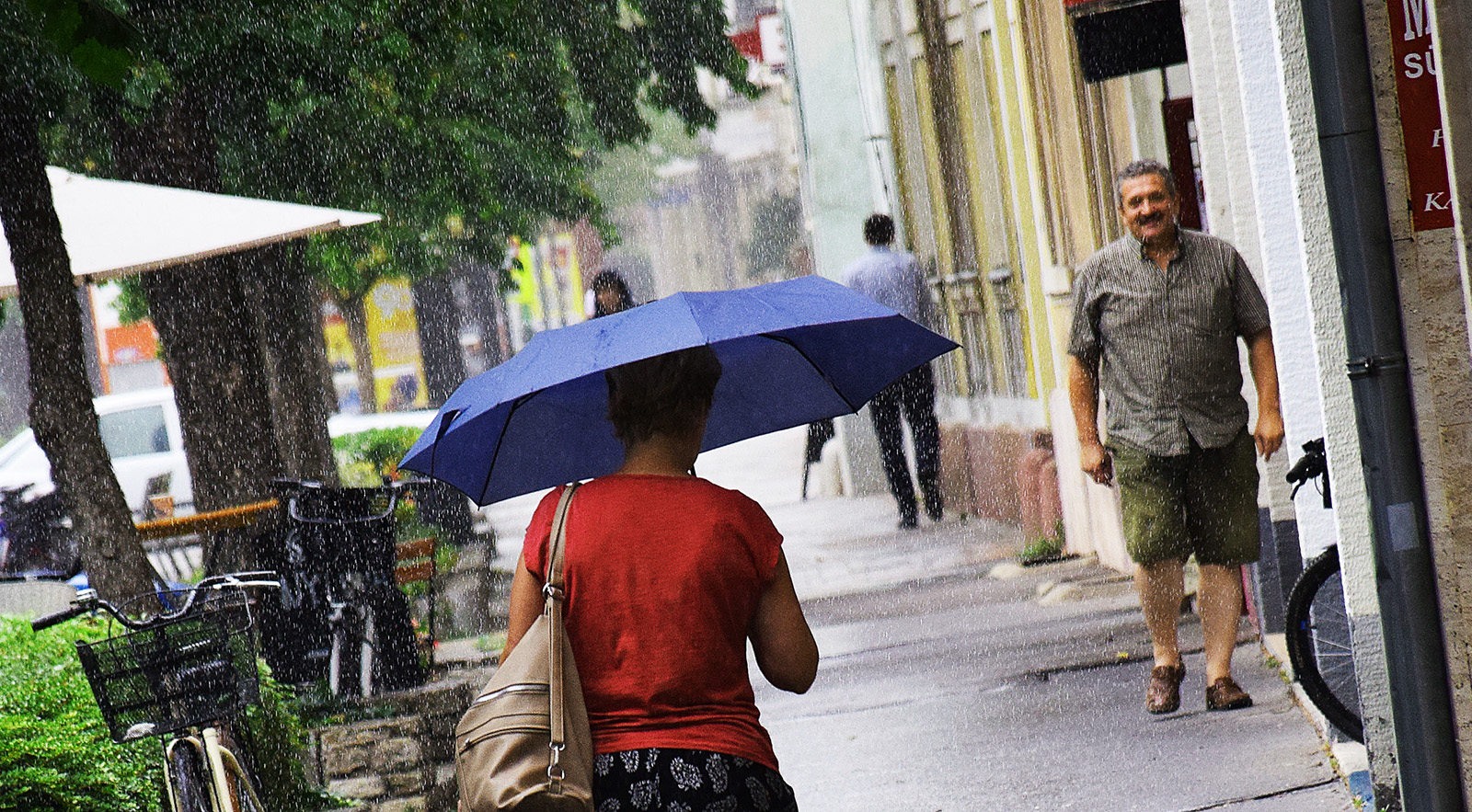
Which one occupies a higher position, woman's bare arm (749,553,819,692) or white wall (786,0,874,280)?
white wall (786,0,874,280)

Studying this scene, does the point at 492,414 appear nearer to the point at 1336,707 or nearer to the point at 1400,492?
the point at 1400,492

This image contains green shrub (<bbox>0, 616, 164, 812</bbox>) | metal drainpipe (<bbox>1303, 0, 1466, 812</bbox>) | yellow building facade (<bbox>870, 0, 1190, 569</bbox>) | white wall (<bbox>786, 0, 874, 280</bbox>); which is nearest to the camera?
metal drainpipe (<bbox>1303, 0, 1466, 812</bbox>)

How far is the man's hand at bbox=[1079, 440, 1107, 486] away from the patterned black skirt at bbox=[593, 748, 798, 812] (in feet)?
12.3

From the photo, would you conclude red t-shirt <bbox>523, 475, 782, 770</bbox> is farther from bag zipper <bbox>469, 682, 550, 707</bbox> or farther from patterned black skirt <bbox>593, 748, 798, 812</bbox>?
bag zipper <bbox>469, 682, 550, 707</bbox>

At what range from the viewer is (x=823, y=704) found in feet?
24.8

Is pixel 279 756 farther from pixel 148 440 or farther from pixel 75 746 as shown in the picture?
pixel 148 440

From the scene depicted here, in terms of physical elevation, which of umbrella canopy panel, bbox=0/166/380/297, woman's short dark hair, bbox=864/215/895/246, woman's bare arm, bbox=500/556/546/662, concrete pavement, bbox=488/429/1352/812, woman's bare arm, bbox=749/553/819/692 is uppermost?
umbrella canopy panel, bbox=0/166/380/297

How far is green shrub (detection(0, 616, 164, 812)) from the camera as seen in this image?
4660mm

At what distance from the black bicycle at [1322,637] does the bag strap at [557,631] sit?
343cm

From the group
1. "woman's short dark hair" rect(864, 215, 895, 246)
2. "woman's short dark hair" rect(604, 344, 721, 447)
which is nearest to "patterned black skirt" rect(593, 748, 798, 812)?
"woman's short dark hair" rect(604, 344, 721, 447)

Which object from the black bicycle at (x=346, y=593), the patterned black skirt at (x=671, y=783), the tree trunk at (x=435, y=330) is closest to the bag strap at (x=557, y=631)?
the patterned black skirt at (x=671, y=783)

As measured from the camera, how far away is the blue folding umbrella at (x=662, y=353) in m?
3.13

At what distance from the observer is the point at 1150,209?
20.2 feet

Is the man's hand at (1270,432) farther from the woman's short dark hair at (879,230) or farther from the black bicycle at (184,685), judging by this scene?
the woman's short dark hair at (879,230)
